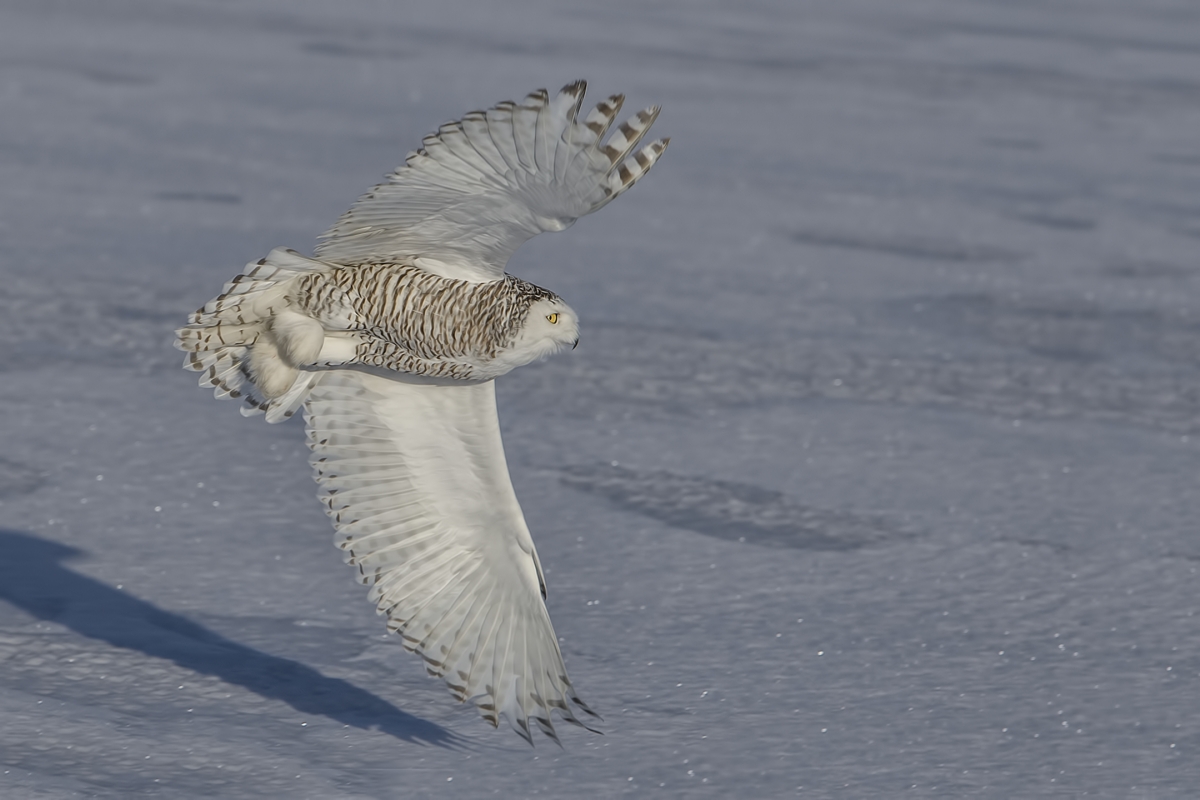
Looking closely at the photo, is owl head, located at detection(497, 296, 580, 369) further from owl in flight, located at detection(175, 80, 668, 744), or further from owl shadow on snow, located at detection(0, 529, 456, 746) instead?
owl shadow on snow, located at detection(0, 529, 456, 746)

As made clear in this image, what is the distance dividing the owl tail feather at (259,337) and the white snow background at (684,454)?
0.73 metres

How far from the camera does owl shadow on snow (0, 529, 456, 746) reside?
3.65m

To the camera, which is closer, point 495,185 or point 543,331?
point 495,185

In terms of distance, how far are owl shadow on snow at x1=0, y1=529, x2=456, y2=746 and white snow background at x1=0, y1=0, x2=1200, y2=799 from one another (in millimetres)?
13

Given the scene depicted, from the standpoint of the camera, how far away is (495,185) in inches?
120

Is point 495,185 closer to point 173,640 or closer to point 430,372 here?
point 430,372

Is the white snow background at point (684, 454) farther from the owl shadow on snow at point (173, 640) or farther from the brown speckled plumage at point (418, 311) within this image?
the brown speckled plumage at point (418, 311)

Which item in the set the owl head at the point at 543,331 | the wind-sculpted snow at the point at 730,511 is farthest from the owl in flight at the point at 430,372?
the wind-sculpted snow at the point at 730,511

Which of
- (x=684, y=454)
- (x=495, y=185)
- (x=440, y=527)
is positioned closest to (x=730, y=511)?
(x=684, y=454)

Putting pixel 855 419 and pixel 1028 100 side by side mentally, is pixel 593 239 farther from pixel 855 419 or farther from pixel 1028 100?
pixel 1028 100

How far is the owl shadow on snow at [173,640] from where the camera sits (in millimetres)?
3646

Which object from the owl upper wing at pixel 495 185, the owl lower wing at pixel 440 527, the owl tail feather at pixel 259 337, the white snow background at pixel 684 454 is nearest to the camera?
the owl upper wing at pixel 495 185

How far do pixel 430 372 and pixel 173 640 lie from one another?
1.05 m

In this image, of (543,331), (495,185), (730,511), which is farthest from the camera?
(730,511)
